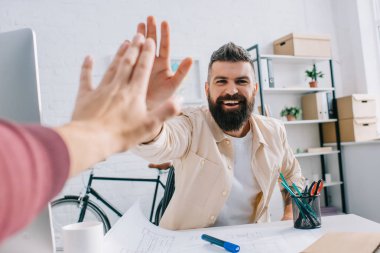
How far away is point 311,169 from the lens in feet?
13.0

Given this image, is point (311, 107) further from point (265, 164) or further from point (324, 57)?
point (265, 164)

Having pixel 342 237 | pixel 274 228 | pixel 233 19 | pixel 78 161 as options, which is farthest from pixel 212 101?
pixel 233 19

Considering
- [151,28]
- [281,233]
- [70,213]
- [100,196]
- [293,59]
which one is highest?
[293,59]

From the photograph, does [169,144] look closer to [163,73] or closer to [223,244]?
[223,244]

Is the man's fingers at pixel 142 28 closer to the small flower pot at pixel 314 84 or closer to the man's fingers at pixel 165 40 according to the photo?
the man's fingers at pixel 165 40

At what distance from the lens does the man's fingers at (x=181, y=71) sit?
0.67 m

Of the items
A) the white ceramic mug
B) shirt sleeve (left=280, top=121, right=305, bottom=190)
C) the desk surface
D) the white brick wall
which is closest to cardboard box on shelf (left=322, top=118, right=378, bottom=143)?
the white brick wall

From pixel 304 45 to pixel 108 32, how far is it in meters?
1.95

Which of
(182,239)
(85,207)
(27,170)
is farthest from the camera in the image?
(85,207)

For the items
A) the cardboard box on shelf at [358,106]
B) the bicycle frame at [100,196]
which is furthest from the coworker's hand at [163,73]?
the cardboard box on shelf at [358,106]

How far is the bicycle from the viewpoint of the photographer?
2877 mm

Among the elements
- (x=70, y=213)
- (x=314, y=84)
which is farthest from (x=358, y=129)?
(x=70, y=213)

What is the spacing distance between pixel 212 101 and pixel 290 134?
8.38 feet

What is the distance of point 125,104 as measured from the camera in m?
0.39
